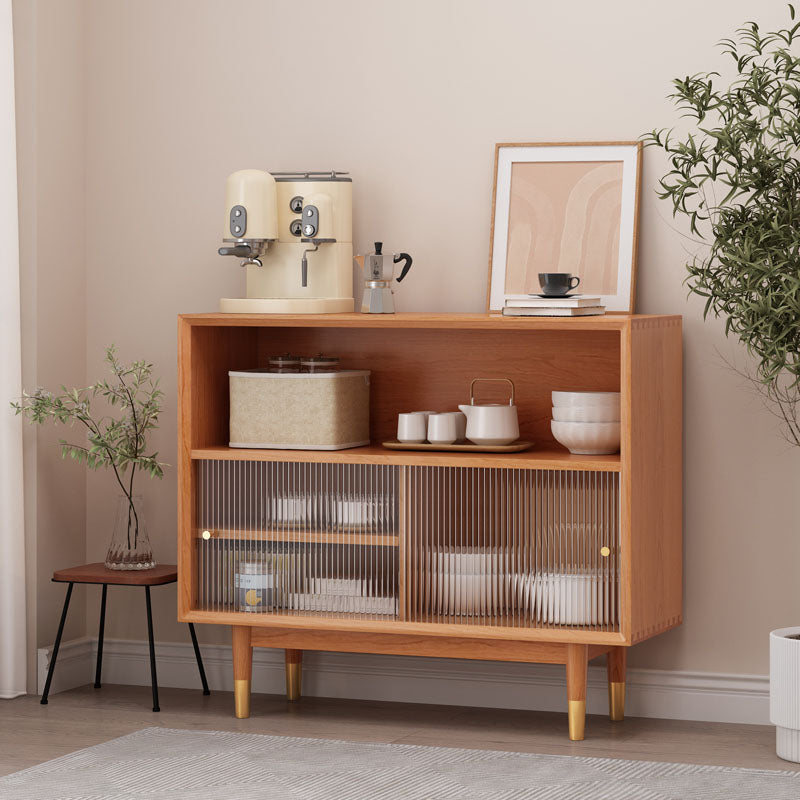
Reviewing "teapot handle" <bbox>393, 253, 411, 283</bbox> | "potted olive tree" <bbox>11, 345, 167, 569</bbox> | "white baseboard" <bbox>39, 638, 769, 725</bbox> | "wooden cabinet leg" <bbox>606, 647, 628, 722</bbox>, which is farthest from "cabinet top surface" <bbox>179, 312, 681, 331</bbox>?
"white baseboard" <bbox>39, 638, 769, 725</bbox>

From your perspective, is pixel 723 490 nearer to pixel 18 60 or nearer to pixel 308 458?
pixel 308 458

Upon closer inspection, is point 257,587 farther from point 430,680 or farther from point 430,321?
point 430,321

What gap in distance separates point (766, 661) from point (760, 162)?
4.59 ft

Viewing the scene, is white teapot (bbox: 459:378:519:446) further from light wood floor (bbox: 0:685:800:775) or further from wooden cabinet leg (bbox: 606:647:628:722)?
light wood floor (bbox: 0:685:800:775)

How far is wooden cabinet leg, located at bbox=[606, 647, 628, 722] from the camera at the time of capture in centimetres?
362

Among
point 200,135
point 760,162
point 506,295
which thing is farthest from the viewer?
point 200,135

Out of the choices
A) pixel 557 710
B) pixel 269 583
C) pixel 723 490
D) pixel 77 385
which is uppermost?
pixel 77 385

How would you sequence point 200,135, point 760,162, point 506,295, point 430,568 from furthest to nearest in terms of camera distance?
point 200,135, point 506,295, point 430,568, point 760,162

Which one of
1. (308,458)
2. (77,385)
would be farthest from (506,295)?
(77,385)

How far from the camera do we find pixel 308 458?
3.53m

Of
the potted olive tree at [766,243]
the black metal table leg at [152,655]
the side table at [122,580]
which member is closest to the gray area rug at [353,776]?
the potted olive tree at [766,243]

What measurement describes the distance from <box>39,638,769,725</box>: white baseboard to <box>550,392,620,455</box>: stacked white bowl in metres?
0.72

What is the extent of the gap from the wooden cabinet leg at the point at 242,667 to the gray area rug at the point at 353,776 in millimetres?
257

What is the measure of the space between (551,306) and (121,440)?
1401mm
